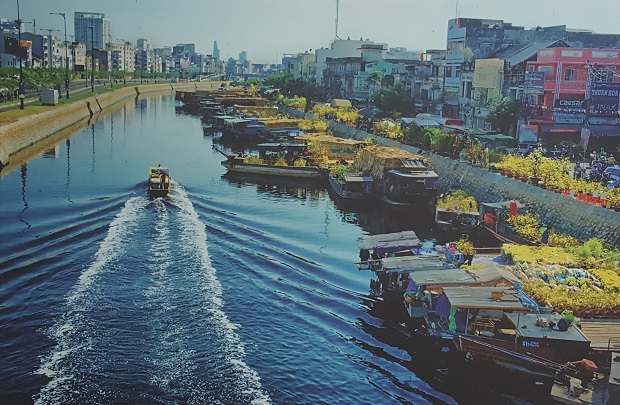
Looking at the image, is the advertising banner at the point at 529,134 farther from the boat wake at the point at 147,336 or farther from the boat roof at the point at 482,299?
the boat roof at the point at 482,299

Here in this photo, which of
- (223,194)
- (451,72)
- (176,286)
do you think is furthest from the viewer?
(451,72)

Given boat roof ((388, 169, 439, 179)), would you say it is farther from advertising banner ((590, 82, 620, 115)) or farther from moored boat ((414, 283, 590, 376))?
moored boat ((414, 283, 590, 376))

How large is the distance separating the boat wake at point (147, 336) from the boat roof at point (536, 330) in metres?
8.50

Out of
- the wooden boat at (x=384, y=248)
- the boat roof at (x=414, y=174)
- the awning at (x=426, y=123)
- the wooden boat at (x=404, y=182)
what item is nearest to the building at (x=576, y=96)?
the awning at (x=426, y=123)

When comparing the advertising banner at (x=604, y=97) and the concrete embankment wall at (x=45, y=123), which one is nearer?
the advertising banner at (x=604, y=97)

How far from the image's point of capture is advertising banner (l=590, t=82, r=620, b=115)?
55.9 m

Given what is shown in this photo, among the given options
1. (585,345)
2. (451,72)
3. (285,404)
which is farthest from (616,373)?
(451,72)

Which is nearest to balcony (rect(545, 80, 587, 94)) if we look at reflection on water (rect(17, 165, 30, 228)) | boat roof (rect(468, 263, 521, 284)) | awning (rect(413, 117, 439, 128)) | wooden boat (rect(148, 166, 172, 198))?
awning (rect(413, 117, 439, 128))

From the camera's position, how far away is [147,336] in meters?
22.5

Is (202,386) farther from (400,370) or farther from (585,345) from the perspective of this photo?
(585,345)

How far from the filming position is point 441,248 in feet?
102

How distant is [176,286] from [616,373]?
52.9 ft

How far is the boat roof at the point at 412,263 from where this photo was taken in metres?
27.3

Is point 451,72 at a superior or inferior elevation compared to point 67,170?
superior
